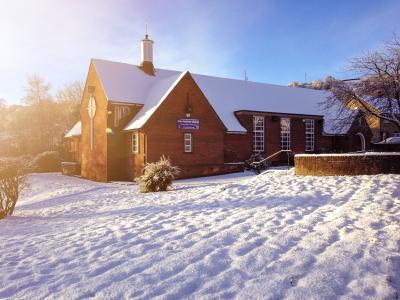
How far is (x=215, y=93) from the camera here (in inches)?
1148

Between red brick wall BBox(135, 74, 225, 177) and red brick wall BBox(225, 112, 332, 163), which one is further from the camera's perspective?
red brick wall BBox(225, 112, 332, 163)

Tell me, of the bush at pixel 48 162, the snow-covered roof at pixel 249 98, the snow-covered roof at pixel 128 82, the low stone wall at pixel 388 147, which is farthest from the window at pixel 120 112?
the low stone wall at pixel 388 147

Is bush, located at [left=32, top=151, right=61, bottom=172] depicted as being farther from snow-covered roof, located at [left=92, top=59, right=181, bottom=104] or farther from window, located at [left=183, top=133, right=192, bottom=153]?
window, located at [left=183, top=133, right=192, bottom=153]

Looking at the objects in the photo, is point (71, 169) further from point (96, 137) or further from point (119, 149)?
point (119, 149)

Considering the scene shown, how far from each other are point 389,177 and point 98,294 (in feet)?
36.0

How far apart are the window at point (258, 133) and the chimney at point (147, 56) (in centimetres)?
944

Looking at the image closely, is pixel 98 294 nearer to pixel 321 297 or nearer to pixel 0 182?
pixel 321 297

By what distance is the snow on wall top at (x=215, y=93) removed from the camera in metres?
24.1

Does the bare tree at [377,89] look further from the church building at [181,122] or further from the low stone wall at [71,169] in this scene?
the low stone wall at [71,169]

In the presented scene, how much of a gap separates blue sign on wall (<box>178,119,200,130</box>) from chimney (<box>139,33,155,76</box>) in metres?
7.55

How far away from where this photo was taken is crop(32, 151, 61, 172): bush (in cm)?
3381

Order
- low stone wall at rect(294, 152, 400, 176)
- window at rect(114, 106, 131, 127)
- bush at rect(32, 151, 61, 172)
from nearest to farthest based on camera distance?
low stone wall at rect(294, 152, 400, 176)
window at rect(114, 106, 131, 127)
bush at rect(32, 151, 61, 172)

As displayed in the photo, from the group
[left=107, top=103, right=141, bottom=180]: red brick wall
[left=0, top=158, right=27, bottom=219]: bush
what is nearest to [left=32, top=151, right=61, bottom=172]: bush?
[left=107, top=103, right=141, bottom=180]: red brick wall

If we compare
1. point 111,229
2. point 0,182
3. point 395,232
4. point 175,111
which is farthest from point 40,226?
point 175,111
